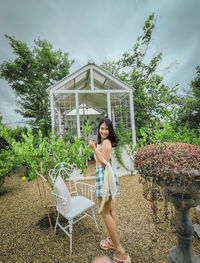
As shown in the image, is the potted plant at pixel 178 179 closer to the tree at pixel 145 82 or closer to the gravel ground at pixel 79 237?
the gravel ground at pixel 79 237

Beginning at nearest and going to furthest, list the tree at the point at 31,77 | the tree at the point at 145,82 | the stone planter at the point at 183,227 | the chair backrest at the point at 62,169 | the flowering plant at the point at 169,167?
the flowering plant at the point at 169,167 → the stone planter at the point at 183,227 → the chair backrest at the point at 62,169 → the tree at the point at 145,82 → the tree at the point at 31,77

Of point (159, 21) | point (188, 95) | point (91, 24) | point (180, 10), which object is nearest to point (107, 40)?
point (91, 24)

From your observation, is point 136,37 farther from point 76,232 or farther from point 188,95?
point 76,232

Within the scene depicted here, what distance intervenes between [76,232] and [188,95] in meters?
8.04

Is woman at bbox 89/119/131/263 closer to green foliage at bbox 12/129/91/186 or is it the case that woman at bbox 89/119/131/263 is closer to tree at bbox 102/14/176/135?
green foliage at bbox 12/129/91/186

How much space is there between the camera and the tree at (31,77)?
29.7ft

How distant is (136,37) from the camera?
284 inches

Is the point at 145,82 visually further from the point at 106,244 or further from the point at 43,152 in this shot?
the point at 106,244

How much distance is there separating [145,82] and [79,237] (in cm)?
735

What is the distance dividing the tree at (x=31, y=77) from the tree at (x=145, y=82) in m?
5.81

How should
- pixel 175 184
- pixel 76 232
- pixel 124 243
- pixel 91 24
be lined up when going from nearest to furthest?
pixel 175 184
pixel 124 243
pixel 76 232
pixel 91 24

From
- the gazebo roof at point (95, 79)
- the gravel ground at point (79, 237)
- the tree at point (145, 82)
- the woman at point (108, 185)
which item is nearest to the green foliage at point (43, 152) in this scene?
the woman at point (108, 185)

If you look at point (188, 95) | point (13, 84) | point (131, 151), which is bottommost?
point (131, 151)

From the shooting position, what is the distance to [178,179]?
40.9 inches
